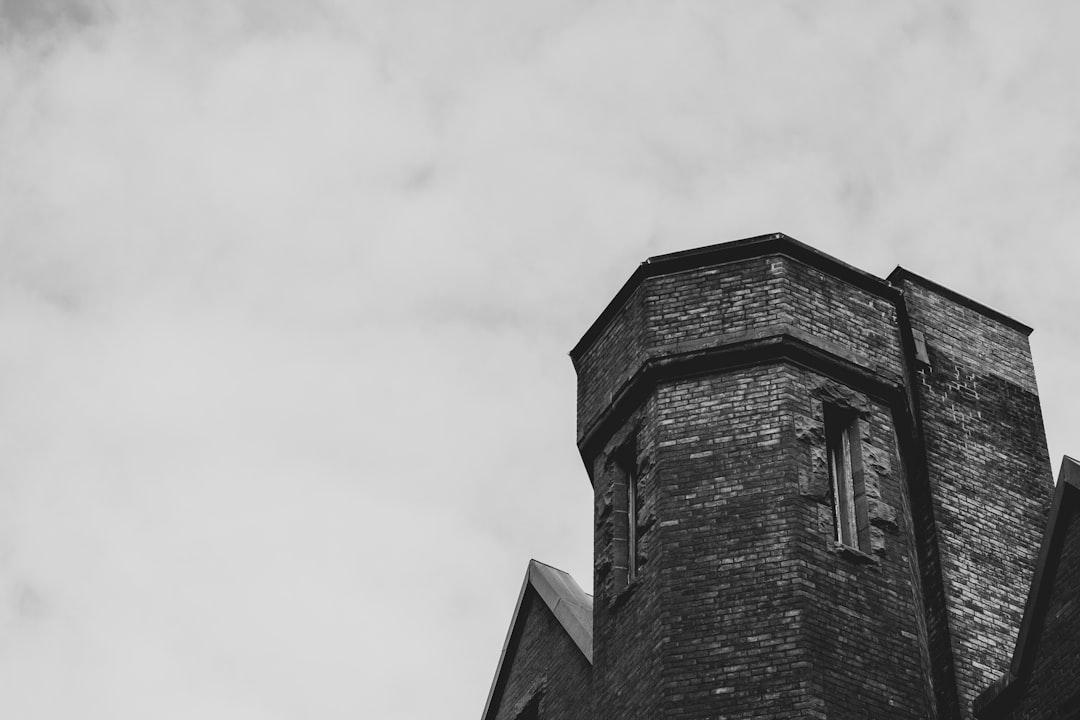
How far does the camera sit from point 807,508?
1368 cm

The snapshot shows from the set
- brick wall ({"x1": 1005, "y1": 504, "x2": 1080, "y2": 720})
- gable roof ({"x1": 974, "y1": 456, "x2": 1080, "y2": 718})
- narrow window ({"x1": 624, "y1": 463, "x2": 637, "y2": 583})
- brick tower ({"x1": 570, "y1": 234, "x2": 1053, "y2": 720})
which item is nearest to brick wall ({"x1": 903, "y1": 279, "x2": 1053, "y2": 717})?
brick tower ({"x1": 570, "y1": 234, "x2": 1053, "y2": 720})

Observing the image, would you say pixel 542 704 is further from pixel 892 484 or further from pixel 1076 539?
pixel 1076 539

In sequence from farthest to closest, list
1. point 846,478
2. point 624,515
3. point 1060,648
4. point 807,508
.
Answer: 1. point 624,515
2. point 846,478
3. point 807,508
4. point 1060,648

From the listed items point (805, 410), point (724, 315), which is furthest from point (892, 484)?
point (724, 315)

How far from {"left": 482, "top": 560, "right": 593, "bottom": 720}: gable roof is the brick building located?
81 mm

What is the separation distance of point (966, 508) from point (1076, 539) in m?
3.67

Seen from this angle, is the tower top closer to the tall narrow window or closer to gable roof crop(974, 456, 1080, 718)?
the tall narrow window

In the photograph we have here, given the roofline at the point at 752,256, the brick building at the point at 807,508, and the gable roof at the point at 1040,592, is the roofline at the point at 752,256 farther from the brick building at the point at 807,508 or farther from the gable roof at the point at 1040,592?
the gable roof at the point at 1040,592

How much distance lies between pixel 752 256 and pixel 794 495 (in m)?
2.86

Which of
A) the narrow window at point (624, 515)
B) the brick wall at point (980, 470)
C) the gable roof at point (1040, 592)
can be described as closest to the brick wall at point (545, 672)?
the narrow window at point (624, 515)

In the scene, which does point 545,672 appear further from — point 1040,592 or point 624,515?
point 1040,592

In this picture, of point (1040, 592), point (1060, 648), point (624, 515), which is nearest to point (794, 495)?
point (624, 515)

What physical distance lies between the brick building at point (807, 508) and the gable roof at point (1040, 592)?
0.02m

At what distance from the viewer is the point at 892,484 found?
14.5 metres
